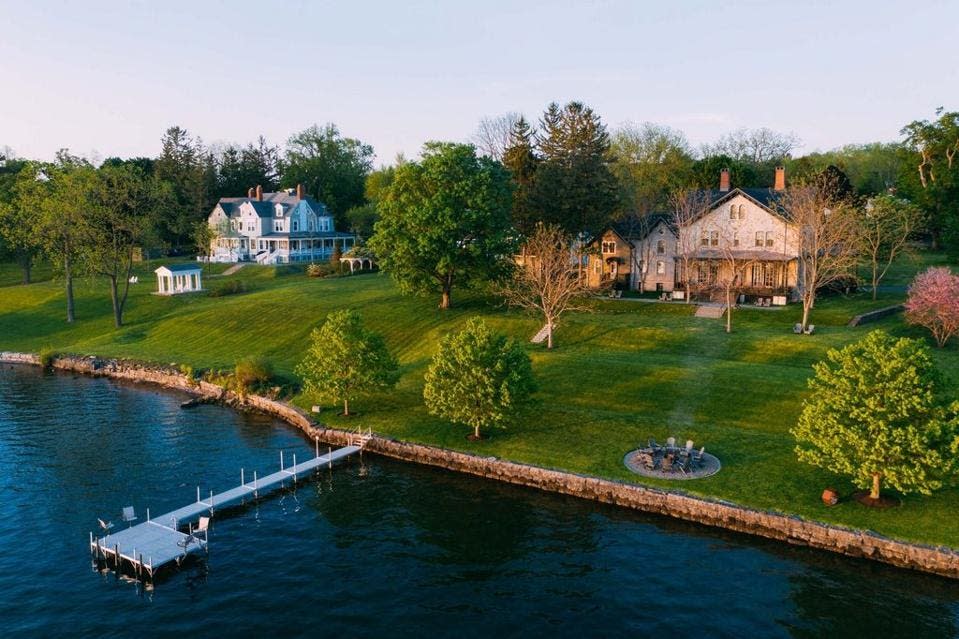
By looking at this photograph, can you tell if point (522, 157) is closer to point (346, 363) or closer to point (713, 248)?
point (713, 248)

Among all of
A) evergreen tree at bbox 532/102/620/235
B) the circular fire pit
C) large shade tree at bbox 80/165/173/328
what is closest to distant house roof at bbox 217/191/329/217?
large shade tree at bbox 80/165/173/328

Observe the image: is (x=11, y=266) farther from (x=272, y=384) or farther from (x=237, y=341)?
(x=272, y=384)

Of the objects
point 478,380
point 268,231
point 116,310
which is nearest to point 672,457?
point 478,380

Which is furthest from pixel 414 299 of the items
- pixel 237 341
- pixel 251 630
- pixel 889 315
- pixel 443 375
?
pixel 251 630

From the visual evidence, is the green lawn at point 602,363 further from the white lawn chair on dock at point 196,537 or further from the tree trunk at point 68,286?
the white lawn chair on dock at point 196,537

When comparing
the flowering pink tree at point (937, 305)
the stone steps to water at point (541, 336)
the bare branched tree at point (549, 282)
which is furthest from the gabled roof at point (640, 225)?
the flowering pink tree at point (937, 305)
